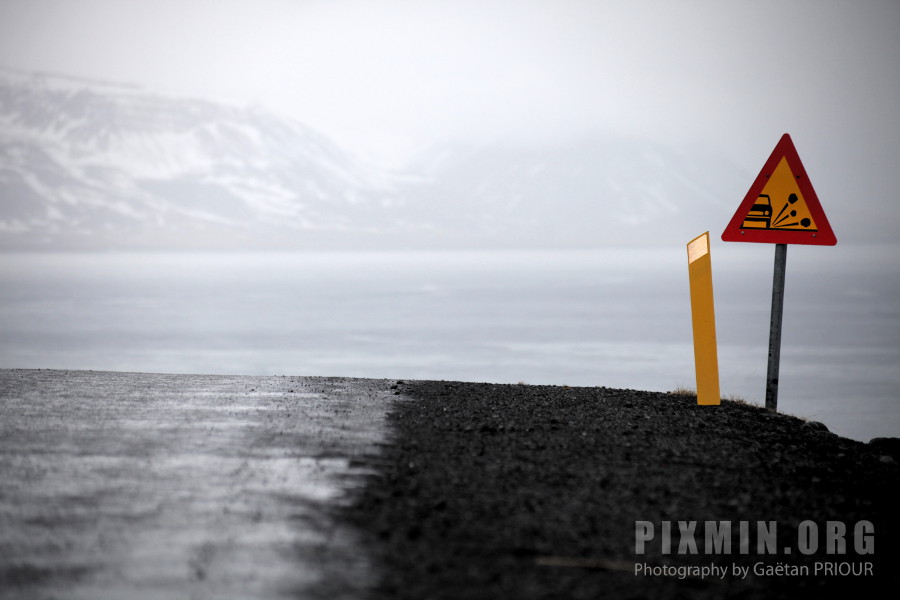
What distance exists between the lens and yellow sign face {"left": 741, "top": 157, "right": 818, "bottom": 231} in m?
8.80

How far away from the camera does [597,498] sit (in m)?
5.00

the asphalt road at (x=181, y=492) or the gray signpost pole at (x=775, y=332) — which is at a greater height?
the gray signpost pole at (x=775, y=332)

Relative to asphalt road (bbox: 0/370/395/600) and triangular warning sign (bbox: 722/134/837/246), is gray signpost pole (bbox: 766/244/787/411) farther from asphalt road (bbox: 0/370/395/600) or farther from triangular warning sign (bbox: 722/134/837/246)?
asphalt road (bbox: 0/370/395/600)

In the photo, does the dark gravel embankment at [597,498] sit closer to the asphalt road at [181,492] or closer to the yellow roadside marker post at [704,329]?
the asphalt road at [181,492]

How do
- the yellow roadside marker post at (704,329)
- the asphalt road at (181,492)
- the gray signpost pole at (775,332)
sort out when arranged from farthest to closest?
the gray signpost pole at (775,332), the yellow roadside marker post at (704,329), the asphalt road at (181,492)

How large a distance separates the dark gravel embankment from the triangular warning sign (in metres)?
1.97

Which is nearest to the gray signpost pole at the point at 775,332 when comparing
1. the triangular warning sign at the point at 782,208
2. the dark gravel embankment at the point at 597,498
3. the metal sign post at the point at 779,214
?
the metal sign post at the point at 779,214

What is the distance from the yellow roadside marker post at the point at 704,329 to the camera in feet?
28.0

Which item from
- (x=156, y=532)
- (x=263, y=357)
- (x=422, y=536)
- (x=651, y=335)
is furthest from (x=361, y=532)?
(x=651, y=335)

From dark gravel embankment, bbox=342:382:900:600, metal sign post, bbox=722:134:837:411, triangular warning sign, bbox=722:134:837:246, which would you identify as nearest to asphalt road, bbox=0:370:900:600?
dark gravel embankment, bbox=342:382:900:600

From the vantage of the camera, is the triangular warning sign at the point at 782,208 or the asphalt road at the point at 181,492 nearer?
the asphalt road at the point at 181,492

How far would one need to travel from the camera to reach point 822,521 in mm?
4773

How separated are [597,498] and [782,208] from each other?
4964 millimetres

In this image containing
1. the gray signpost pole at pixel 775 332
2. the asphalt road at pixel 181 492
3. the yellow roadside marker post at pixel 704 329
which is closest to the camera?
the asphalt road at pixel 181 492
